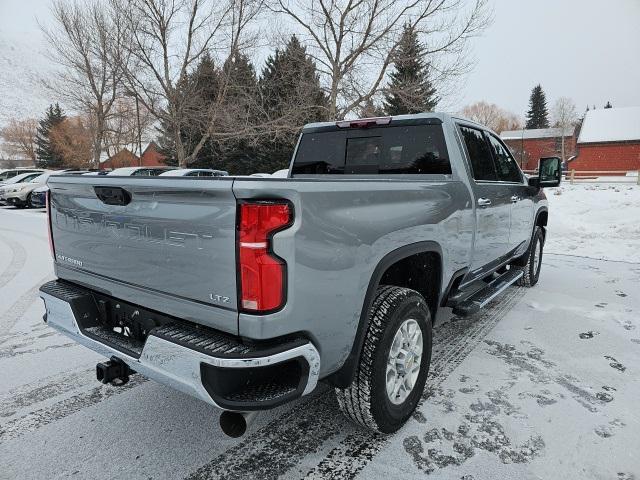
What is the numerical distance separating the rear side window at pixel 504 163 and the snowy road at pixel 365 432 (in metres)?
1.63

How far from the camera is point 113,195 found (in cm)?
223

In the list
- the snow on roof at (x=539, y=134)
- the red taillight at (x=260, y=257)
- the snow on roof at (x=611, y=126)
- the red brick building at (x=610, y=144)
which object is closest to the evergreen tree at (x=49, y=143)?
the red taillight at (x=260, y=257)

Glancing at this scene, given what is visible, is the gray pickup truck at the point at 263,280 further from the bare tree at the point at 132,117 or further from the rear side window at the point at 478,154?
the bare tree at the point at 132,117

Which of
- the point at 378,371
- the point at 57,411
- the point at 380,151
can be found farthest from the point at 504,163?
the point at 57,411

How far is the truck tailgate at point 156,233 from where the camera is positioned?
1.84 meters

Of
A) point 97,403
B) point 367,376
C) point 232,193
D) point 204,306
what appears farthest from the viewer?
point 97,403

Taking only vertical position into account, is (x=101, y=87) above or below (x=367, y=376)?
above

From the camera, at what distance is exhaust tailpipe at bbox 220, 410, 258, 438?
1983mm

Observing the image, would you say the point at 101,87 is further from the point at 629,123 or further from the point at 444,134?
the point at 629,123

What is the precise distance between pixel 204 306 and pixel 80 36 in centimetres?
2916

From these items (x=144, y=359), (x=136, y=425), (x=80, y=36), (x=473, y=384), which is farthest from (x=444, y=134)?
(x=80, y=36)

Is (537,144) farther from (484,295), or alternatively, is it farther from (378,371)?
(378,371)

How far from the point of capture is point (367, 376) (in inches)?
90.6

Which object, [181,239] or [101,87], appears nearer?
[181,239]
